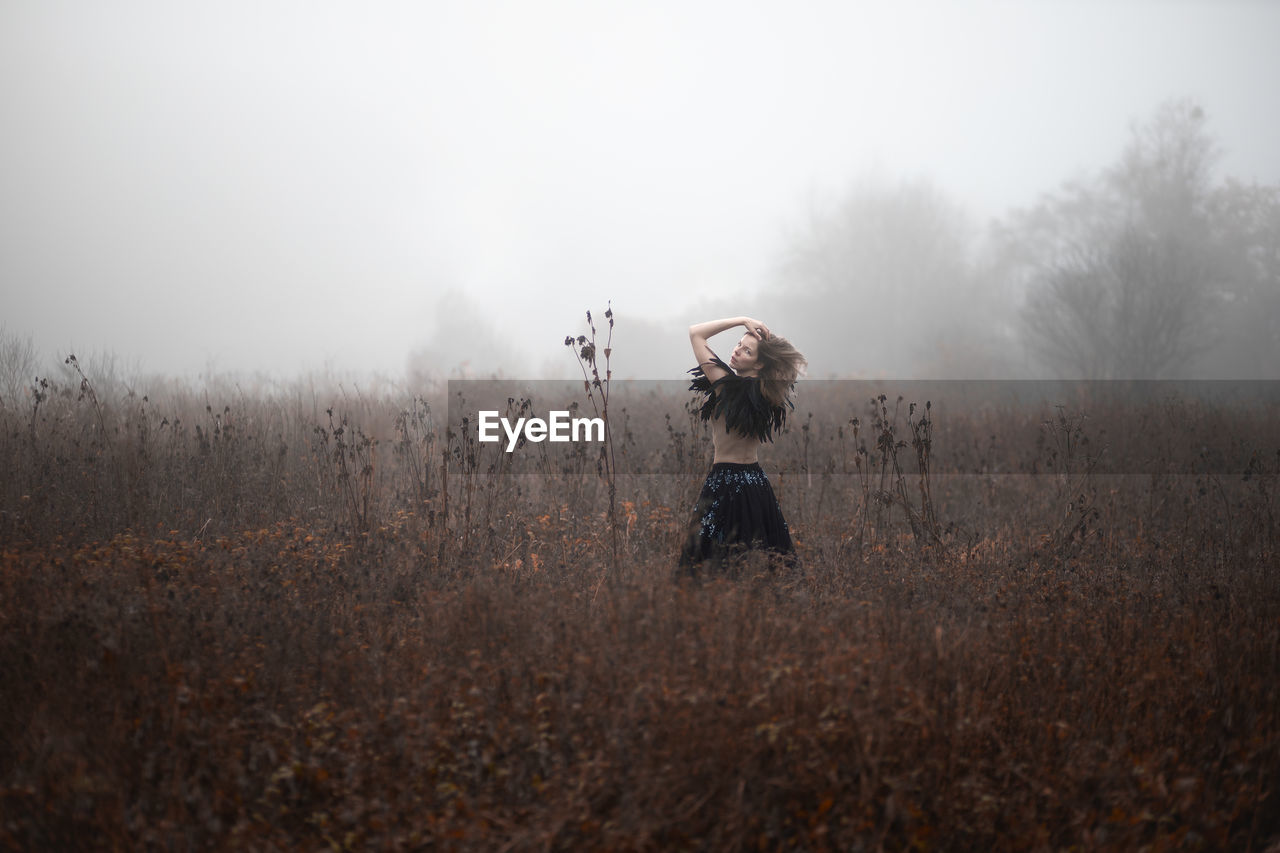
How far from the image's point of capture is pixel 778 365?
5410mm

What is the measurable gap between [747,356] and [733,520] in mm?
1150

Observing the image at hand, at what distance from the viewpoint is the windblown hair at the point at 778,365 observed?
17.6 ft

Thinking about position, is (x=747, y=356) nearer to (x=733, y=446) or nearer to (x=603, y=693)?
(x=733, y=446)

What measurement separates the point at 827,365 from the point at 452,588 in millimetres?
31323

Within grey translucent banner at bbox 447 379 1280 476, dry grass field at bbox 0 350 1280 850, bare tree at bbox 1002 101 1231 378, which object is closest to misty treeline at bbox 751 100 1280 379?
bare tree at bbox 1002 101 1231 378

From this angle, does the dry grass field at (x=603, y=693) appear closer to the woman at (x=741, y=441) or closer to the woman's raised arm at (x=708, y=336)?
the woman at (x=741, y=441)

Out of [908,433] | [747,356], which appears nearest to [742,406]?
[747,356]

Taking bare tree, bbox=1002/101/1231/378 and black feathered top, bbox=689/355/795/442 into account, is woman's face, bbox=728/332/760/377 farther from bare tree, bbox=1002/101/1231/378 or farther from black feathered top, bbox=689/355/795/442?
bare tree, bbox=1002/101/1231/378

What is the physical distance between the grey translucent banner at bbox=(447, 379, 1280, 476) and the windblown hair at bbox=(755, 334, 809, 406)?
124 centimetres

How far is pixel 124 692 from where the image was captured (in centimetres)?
328

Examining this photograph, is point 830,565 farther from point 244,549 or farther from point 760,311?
point 760,311

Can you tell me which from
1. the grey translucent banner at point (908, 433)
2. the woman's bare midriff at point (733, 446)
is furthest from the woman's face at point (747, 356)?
the grey translucent banner at point (908, 433)

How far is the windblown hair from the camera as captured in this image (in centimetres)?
535

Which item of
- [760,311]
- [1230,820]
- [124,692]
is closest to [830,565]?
[1230,820]
